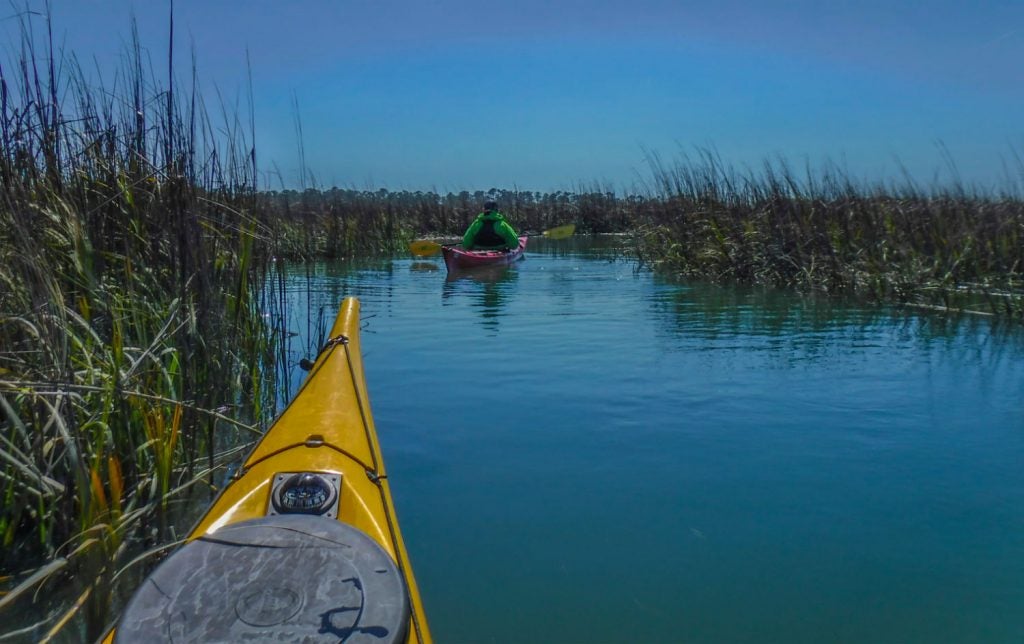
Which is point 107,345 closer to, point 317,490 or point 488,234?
point 317,490

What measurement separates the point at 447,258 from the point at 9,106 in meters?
11.2

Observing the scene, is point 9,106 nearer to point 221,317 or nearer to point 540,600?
point 221,317

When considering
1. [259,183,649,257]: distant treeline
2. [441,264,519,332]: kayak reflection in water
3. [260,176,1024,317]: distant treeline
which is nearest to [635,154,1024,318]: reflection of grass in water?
[260,176,1024,317]: distant treeline

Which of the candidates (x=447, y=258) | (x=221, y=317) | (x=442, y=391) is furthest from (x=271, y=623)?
(x=447, y=258)

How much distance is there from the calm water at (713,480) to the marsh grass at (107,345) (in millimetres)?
799

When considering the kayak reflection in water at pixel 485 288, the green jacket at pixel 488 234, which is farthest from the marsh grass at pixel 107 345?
the green jacket at pixel 488 234

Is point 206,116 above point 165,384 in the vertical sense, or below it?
above

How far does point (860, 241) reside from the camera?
1062cm

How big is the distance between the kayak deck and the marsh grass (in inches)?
15.7

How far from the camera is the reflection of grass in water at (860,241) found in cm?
944

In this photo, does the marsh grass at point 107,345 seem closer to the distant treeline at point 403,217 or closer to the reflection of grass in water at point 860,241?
the reflection of grass in water at point 860,241

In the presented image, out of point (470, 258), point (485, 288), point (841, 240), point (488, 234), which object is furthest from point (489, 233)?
point (841, 240)

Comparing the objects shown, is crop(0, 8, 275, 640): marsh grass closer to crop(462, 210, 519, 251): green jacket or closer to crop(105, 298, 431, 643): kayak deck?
crop(105, 298, 431, 643): kayak deck

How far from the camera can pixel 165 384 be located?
3352mm
